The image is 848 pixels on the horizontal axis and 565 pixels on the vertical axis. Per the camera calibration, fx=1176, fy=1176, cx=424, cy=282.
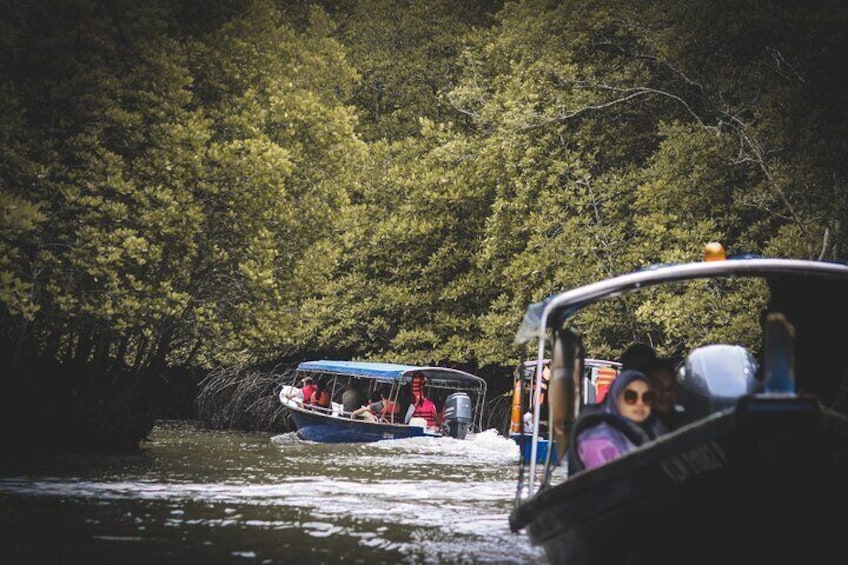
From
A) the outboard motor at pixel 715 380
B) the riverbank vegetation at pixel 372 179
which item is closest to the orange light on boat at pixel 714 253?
the outboard motor at pixel 715 380

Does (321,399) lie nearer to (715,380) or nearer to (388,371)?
(388,371)

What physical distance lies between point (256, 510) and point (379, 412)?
1620 cm

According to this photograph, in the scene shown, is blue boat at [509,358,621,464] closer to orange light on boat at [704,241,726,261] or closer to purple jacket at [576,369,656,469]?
orange light on boat at [704,241,726,261]

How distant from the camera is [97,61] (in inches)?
677

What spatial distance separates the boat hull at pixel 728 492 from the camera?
19.5ft

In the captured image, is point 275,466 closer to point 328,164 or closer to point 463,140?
point 328,164

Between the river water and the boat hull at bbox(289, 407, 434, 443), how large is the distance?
4943 millimetres

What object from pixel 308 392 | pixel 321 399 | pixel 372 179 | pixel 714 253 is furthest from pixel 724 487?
pixel 372 179

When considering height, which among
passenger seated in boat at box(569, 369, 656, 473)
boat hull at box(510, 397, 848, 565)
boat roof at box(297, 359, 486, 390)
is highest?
boat roof at box(297, 359, 486, 390)

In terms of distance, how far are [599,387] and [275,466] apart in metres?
5.37

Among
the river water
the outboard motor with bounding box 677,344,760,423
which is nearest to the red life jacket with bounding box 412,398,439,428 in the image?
the river water

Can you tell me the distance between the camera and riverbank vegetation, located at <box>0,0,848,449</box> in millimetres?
17078

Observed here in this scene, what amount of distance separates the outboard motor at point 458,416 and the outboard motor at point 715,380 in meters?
17.9

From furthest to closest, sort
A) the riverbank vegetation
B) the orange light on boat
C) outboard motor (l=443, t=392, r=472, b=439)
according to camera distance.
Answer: outboard motor (l=443, t=392, r=472, b=439), the riverbank vegetation, the orange light on boat
